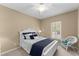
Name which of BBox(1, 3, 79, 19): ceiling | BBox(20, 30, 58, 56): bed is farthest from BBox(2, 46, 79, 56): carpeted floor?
BBox(1, 3, 79, 19): ceiling

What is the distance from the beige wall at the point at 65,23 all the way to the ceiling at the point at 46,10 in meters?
0.09

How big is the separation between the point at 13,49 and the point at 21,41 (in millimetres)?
220

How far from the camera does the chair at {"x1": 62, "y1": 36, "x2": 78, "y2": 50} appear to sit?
1797 mm

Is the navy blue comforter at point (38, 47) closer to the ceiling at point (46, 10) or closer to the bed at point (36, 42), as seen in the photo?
the bed at point (36, 42)

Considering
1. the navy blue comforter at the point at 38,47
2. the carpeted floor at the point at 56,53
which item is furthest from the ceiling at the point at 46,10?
the carpeted floor at the point at 56,53

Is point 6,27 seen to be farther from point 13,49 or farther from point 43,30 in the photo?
point 43,30

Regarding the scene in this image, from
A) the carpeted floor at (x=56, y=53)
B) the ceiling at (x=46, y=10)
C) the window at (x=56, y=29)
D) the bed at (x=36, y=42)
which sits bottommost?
the carpeted floor at (x=56, y=53)

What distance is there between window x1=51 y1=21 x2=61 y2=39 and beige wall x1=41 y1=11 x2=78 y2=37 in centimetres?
6

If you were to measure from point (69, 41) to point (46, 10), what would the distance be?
784 millimetres

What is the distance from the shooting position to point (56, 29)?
6.21ft

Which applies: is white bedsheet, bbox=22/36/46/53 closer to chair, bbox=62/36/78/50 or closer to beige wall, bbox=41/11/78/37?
beige wall, bbox=41/11/78/37

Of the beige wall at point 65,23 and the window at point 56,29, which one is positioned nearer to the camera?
the beige wall at point 65,23

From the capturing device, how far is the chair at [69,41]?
5.90ft

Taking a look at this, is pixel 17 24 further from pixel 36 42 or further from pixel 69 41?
pixel 69 41
